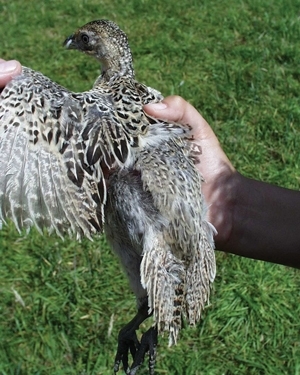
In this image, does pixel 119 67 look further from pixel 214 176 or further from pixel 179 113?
pixel 214 176

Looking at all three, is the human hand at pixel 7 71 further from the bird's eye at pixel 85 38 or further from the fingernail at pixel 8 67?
the bird's eye at pixel 85 38

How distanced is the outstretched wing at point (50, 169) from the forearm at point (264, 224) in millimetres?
1037

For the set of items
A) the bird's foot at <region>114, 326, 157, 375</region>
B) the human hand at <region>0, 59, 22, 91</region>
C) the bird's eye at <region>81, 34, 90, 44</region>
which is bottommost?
the bird's foot at <region>114, 326, 157, 375</region>

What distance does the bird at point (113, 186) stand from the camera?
8.00 feet

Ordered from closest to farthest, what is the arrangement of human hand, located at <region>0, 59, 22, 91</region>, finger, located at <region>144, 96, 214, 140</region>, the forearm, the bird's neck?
human hand, located at <region>0, 59, 22, 91</region> → finger, located at <region>144, 96, 214, 140</region> → the forearm → the bird's neck

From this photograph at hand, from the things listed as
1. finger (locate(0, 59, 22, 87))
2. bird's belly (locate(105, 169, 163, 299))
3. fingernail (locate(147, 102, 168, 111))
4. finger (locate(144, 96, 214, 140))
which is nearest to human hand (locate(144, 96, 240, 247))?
finger (locate(144, 96, 214, 140))

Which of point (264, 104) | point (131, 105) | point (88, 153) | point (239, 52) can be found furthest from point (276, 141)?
point (88, 153)

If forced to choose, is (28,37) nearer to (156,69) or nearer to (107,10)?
(107,10)

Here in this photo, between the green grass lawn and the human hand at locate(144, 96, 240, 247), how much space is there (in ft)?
3.05

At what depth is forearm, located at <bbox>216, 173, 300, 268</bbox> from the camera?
10.5 feet

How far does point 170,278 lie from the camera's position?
2531 millimetres

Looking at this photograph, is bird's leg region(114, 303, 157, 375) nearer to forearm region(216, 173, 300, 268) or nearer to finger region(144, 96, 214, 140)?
forearm region(216, 173, 300, 268)

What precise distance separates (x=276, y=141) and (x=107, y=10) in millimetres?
3077

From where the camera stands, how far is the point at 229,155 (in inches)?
202
